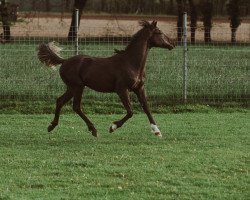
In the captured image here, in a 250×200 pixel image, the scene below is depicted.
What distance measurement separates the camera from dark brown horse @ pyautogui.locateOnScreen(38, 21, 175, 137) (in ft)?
39.3

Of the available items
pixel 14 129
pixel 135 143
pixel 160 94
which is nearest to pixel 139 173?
pixel 135 143

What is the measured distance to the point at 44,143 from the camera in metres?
11.6

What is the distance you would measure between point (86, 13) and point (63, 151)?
32245 mm

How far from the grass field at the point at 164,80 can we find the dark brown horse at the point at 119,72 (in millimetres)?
3702

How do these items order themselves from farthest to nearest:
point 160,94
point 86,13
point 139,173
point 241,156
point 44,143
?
point 86,13 → point 160,94 → point 44,143 → point 241,156 → point 139,173

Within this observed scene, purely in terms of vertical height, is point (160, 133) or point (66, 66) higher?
point (66, 66)

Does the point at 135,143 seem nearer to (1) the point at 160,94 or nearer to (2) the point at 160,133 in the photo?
(2) the point at 160,133

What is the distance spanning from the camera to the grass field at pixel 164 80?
53.4 feet

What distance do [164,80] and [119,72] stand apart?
585 cm

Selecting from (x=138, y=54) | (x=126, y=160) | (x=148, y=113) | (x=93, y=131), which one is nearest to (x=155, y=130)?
(x=148, y=113)

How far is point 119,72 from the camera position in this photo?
39.4ft

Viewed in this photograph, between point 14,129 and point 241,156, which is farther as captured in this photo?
point 14,129

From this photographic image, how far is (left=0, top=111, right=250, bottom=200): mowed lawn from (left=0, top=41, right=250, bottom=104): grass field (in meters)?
1.88

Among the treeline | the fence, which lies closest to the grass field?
the fence
